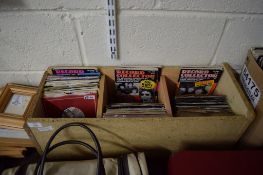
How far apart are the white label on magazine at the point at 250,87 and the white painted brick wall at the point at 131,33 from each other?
0.26 ft

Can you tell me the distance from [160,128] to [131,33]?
41cm

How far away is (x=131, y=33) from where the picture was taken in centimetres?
90

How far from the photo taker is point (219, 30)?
0.92 metres

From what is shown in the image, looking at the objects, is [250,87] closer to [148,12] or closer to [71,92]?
[148,12]

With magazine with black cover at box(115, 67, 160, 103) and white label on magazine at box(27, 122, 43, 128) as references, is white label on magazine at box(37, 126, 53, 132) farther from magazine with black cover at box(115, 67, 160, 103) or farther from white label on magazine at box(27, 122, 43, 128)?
magazine with black cover at box(115, 67, 160, 103)

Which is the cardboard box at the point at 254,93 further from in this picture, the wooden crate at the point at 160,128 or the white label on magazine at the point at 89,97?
the white label on magazine at the point at 89,97

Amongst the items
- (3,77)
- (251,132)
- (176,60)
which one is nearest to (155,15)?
(176,60)

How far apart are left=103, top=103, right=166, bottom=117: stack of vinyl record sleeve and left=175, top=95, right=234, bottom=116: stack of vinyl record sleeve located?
98mm

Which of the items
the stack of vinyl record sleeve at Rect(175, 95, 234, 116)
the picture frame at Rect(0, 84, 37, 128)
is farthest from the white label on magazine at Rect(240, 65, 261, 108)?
the picture frame at Rect(0, 84, 37, 128)

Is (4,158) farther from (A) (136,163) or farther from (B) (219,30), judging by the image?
(B) (219,30)

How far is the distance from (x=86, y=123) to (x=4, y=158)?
2.10 ft

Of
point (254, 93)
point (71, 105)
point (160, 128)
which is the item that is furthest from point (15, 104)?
point (254, 93)

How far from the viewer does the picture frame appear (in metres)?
0.95

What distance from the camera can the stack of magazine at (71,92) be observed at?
3.11ft
